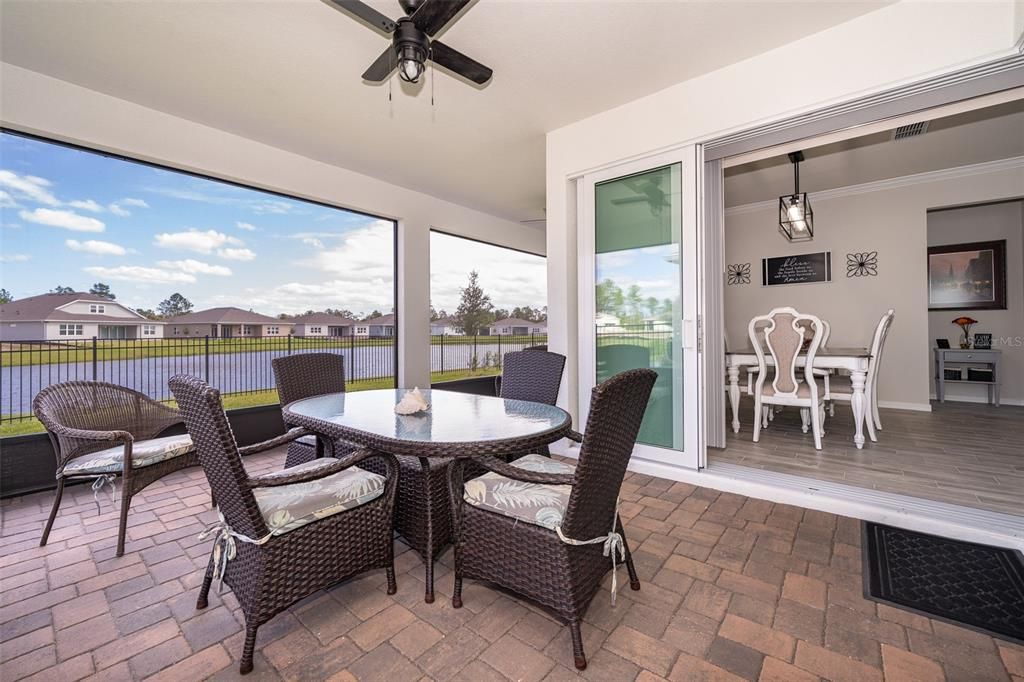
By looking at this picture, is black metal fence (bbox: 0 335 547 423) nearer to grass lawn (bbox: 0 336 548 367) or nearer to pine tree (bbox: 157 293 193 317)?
grass lawn (bbox: 0 336 548 367)

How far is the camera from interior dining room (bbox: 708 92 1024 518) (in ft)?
11.7

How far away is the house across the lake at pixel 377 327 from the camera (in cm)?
523

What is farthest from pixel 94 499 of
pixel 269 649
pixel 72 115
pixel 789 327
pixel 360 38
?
Result: pixel 789 327

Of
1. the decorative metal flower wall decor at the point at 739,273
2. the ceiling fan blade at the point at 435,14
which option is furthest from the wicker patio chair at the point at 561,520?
the decorative metal flower wall decor at the point at 739,273

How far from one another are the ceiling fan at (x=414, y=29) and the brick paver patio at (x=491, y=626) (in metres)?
2.48

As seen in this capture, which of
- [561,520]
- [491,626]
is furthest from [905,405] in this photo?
[491,626]

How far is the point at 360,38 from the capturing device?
252cm

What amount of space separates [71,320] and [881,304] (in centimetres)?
869

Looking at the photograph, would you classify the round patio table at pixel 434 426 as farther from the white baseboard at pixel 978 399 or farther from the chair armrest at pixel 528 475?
the white baseboard at pixel 978 399

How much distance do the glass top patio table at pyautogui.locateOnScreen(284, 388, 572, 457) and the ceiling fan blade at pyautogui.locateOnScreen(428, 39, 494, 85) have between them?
1862mm

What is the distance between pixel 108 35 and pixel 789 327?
5386 mm

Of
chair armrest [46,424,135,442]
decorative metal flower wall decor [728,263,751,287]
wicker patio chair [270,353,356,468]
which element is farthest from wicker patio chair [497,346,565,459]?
decorative metal flower wall decor [728,263,751,287]

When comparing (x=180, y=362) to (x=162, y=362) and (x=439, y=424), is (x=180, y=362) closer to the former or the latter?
(x=162, y=362)

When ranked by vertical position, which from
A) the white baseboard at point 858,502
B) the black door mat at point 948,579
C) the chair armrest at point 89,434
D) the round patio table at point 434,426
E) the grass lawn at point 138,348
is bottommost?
the black door mat at point 948,579
